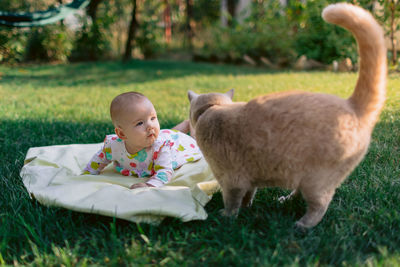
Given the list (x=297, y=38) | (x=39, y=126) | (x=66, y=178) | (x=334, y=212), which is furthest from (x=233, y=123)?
(x=297, y=38)

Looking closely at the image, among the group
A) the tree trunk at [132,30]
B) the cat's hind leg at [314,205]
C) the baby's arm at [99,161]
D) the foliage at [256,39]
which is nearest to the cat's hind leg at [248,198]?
the cat's hind leg at [314,205]

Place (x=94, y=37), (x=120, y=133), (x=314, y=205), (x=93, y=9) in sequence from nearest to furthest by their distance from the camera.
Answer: (x=314, y=205) < (x=120, y=133) < (x=93, y=9) < (x=94, y=37)

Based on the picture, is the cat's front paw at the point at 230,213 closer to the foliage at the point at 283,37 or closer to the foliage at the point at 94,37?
the foliage at the point at 283,37

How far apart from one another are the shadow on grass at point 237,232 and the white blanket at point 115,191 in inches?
2.3

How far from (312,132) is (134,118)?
3.60 ft

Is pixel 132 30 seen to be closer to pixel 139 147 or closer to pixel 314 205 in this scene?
pixel 139 147

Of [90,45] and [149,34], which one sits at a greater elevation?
[149,34]

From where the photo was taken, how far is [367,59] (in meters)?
1.44

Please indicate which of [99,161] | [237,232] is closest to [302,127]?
[237,232]

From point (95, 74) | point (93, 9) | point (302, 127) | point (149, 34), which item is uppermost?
point (93, 9)

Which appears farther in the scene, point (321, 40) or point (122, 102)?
point (321, 40)

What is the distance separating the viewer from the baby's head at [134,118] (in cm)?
205

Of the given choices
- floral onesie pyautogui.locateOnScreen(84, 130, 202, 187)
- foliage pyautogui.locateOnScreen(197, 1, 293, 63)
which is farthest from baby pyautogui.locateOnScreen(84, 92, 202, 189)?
foliage pyautogui.locateOnScreen(197, 1, 293, 63)

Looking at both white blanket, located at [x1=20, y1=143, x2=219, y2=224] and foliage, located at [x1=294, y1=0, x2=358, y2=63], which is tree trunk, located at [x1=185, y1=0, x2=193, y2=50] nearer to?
foliage, located at [x1=294, y1=0, x2=358, y2=63]
